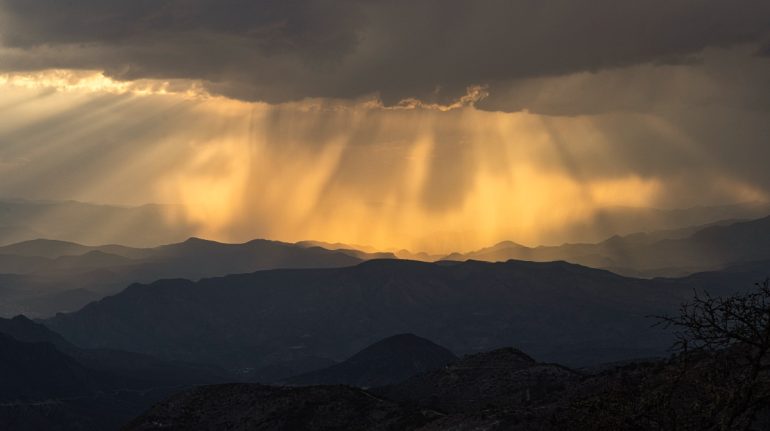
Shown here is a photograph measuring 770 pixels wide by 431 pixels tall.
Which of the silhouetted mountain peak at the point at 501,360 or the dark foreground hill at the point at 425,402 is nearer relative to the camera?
the dark foreground hill at the point at 425,402

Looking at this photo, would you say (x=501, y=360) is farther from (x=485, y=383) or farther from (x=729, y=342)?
(x=729, y=342)

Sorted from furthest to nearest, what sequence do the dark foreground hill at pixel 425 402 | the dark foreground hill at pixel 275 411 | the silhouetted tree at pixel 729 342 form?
the dark foreground hill at pixel 275 411 < the dark foreground hill at pixel 425 402 < the silhouetted tree at pixel 729 342

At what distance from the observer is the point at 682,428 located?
31.5 metres

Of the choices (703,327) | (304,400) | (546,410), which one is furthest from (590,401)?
(304,400)

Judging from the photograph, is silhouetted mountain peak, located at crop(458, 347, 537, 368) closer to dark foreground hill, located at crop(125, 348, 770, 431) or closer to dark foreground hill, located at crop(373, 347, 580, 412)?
dark foreground hill, located at crop(373, 347, 580, 412)

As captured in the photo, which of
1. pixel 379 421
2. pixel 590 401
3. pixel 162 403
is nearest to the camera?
pixel 590 401

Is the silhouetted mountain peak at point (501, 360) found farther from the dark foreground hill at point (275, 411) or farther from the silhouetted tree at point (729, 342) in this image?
the silhouetted tree at point (729, 342)

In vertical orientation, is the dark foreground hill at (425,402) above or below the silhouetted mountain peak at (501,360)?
below

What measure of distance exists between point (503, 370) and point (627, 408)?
439 ft

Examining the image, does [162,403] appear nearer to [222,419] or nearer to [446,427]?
[222,419]

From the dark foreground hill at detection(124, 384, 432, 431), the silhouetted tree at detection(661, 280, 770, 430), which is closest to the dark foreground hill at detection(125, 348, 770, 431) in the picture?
the dark foreground hill at detection(124, 384, 432, 431)

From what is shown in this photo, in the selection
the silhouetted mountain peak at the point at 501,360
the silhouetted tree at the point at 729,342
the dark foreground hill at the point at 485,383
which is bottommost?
the silhouetted tree at the point at 729,342

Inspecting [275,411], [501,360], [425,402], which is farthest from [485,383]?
[275,411]

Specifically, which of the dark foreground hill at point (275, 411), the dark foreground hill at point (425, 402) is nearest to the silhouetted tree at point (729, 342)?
the dark foreground hill at point (425, 402)
